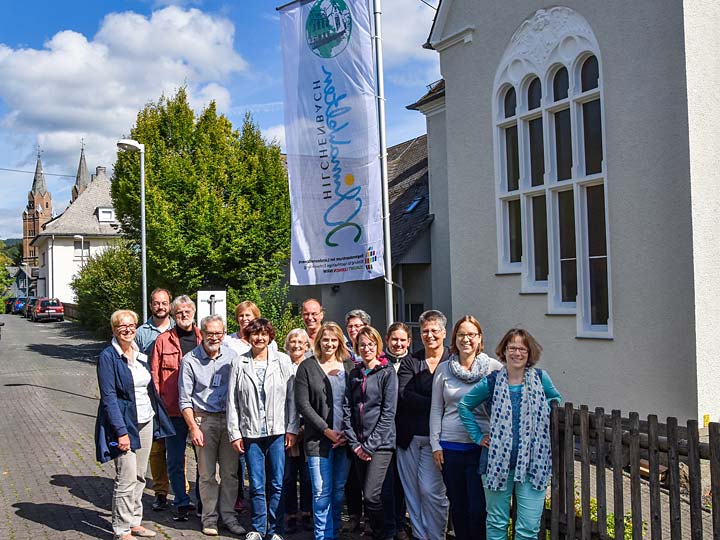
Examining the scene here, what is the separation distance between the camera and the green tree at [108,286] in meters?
23.8

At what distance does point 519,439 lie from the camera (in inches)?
187

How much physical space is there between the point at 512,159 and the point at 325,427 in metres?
6.58

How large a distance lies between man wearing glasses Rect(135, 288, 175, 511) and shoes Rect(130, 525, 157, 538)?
778mm

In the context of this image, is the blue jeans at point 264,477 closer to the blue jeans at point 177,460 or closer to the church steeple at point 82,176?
the blue jeans at point 177,460

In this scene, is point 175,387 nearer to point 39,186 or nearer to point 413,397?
point 413,397

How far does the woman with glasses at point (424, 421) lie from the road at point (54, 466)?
1.28 meters

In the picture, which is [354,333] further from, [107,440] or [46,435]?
[46,435]

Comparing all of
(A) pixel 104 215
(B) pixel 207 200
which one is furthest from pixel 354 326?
(A) pixel 104 215

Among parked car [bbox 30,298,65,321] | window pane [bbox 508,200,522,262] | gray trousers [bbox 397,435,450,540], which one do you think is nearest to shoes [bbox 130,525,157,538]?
gray trousers [bbox 397,435,450,540]

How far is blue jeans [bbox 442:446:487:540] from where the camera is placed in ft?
16.9

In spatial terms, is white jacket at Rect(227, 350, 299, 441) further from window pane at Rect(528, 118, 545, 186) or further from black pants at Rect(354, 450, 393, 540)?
window pane at Rect(528, 118, 545, 186)

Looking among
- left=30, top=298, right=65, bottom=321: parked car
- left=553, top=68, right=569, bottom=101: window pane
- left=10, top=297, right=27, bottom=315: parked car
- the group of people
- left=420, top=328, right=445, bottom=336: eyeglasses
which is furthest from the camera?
left=10, top=297, right=27, bottom=315: parked car

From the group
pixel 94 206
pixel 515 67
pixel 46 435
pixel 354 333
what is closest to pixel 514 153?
pixel 515 67

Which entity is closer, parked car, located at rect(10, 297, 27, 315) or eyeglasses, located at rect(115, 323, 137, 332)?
eyeglasses, located at rect(115, 323, 137, 332)
